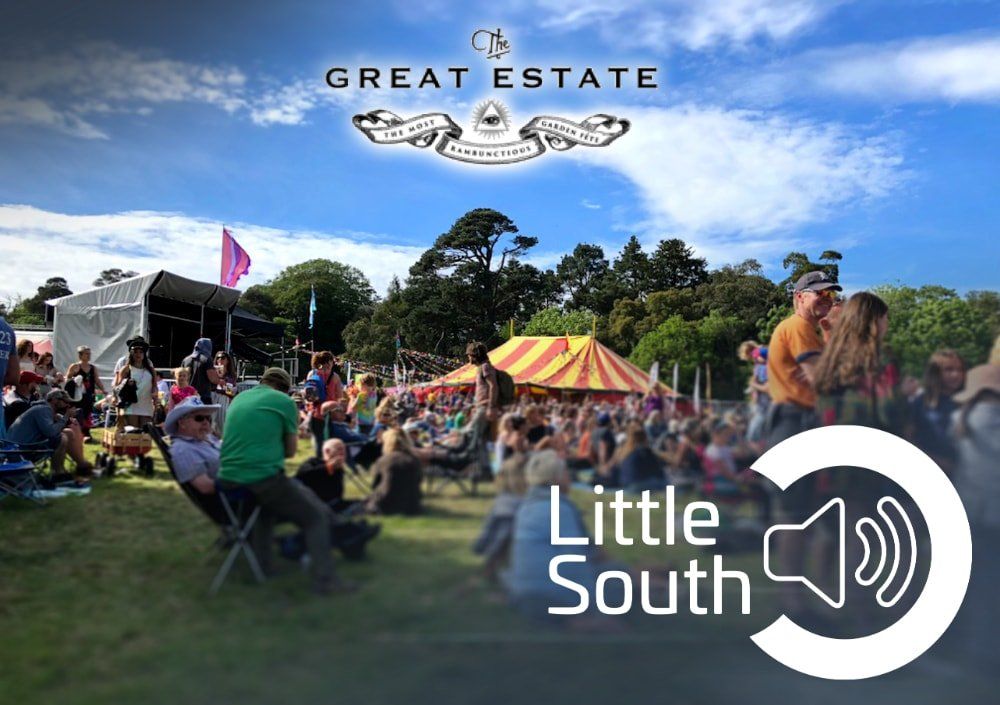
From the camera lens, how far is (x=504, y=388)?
307cm

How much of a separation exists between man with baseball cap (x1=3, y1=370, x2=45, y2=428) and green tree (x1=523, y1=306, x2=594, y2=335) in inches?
226

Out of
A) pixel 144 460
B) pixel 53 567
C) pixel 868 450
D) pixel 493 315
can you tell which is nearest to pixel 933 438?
pixel 868 450

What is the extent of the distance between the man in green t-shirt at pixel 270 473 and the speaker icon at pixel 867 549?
1.85 metres

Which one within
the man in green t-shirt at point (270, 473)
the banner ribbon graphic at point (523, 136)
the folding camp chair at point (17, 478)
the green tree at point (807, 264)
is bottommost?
the folding camp chair at point (17, 478)

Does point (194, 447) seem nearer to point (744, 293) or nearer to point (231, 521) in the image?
point (231, 521)

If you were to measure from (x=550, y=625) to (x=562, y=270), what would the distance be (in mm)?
1425

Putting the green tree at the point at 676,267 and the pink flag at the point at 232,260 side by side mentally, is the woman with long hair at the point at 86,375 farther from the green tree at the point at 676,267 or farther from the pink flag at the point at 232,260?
the green tree at the point at 676,267

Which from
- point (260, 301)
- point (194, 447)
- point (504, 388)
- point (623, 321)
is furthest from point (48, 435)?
point (623, 321)

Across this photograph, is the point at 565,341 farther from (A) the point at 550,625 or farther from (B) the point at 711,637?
(B) the point at 711,637

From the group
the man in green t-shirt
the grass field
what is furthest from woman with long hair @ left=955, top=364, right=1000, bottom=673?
the man in green t-shirt

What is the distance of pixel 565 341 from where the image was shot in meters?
3.00

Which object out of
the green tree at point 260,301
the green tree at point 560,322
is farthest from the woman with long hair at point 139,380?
the green tree at point 560,322

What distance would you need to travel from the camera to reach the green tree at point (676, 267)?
3127 mm

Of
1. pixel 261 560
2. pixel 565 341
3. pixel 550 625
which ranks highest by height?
pixel 565 341
